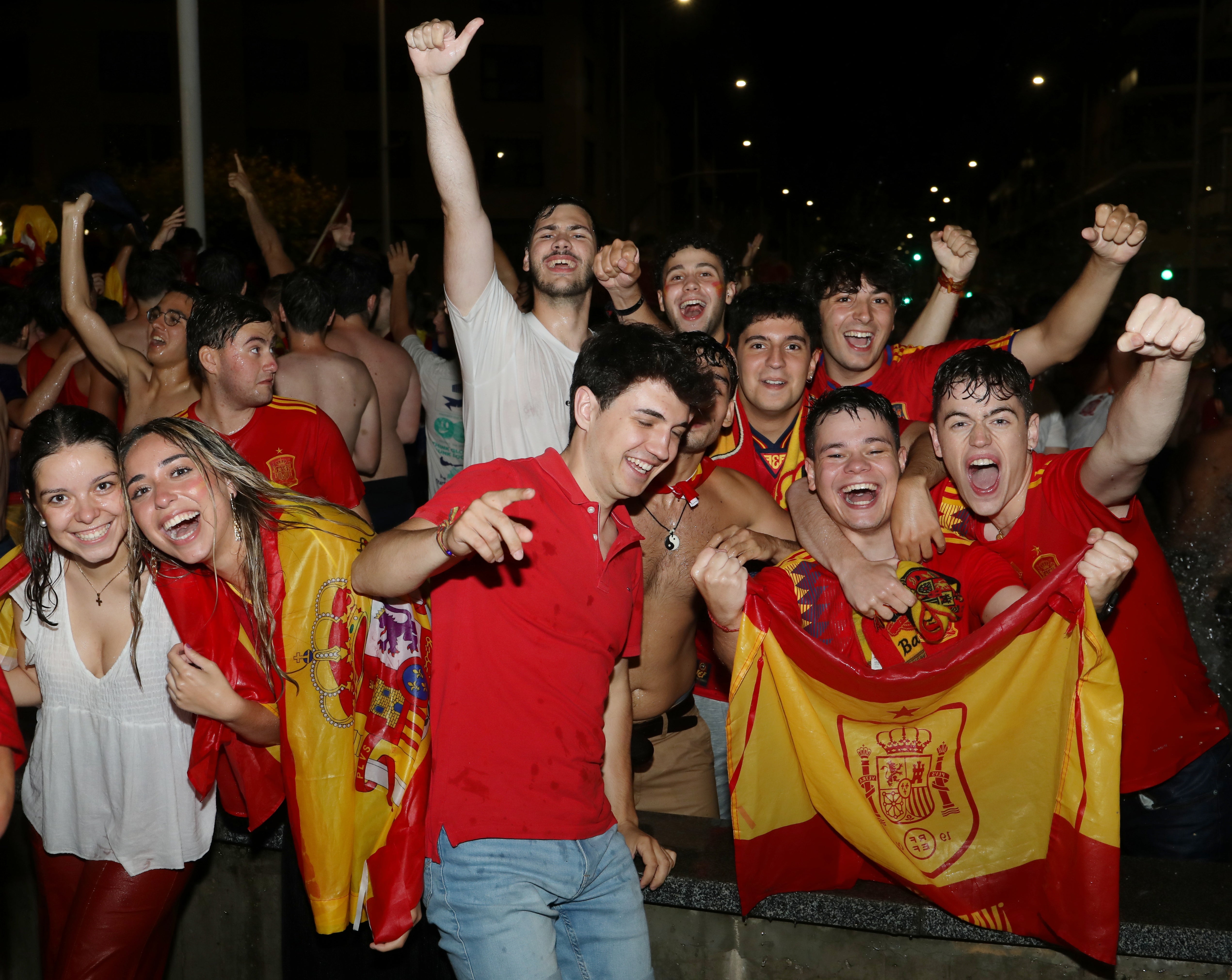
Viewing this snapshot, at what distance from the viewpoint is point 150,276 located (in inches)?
269

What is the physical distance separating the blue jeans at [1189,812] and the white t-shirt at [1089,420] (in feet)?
11.0

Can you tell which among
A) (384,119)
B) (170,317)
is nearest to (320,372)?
(170,317)

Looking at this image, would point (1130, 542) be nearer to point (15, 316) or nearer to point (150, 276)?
point (150, 276)

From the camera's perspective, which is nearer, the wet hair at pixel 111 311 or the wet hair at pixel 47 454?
the wet hair at pixel 47 454

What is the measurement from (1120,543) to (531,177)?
41.6 metres

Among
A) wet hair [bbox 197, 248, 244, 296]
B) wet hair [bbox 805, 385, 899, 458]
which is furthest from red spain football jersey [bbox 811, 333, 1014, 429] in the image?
wet hair [bbox 197, 248, 244, 296]

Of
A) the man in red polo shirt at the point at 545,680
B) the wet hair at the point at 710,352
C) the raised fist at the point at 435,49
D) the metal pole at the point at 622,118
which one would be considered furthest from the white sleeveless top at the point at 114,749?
the metal pole at the point at 622,118

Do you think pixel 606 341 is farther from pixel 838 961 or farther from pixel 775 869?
pixel 838 961

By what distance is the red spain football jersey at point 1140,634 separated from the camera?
351 cm

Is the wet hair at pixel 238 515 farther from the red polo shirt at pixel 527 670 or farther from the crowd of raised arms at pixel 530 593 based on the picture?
the red polo shirt at pixel 527 670

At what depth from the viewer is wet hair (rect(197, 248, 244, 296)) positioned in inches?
274

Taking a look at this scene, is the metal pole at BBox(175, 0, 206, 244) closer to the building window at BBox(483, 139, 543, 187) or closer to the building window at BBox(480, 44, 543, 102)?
the building window at BBox(483, 139, 543, 187)

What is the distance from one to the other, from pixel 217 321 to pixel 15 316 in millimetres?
3875

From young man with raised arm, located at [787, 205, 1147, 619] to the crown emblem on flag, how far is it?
360 millimetres
